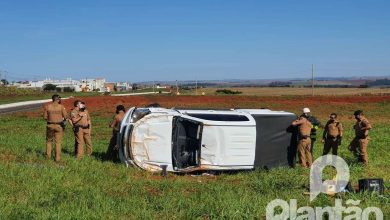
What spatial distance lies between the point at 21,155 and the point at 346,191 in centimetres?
857

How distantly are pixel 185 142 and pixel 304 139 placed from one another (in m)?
3.14

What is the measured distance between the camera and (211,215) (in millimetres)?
7840

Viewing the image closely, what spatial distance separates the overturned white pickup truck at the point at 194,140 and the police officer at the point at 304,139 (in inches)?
32.0

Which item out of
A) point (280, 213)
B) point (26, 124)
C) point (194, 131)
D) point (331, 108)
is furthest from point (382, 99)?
point (280, 213)

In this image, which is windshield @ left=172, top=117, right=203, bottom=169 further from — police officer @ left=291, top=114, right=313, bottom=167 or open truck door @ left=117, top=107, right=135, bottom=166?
police officer @ left=291, top=114, right=313, bottom=167

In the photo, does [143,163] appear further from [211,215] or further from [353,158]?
[353,158]

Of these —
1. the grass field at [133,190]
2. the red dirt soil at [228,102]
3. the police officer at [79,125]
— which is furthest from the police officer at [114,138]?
the red dirt soil at [228,102]

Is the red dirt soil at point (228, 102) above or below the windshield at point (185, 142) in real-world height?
below

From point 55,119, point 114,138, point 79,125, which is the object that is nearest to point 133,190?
point 55,119

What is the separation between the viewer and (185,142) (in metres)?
13.7

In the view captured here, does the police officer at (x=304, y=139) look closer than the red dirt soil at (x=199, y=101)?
Yes

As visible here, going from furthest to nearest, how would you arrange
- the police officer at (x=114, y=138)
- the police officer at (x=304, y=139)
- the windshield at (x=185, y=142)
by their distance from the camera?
1. the police officer at (x=114, y=138)
2. the police officer at (x=304, y=139)
3. the windshield at (x=185, y=142)

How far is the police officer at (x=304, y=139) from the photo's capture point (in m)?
14.1

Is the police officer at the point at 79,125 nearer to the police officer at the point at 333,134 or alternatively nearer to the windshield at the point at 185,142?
the windshield at the point at 185,142
